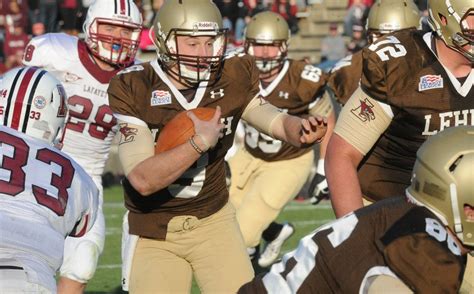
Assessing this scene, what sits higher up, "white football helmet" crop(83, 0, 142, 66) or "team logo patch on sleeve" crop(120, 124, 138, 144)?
"team logo patch on sleeve" crop(120, 124, 138, 144)

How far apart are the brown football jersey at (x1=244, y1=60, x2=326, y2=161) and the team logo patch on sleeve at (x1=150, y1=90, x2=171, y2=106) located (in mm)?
3259

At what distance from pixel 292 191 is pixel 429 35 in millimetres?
3607

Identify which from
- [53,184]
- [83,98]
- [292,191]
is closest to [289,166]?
[292,191]

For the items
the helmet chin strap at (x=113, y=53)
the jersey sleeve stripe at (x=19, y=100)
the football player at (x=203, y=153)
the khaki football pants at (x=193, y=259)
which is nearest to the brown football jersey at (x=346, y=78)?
the helmet chin strap at (x=113, y=53)

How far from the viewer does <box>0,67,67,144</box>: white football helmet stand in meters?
4.29

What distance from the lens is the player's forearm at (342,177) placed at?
4332 mm

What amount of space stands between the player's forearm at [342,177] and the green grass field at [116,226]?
2.76 metres

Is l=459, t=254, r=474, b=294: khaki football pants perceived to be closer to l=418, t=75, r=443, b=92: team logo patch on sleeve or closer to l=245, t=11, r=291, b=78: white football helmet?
l=418, t=75, r=443, b=92: team logo patch on sleeve

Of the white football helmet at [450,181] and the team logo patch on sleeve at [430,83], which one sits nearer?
the white football helmet at [450,181]

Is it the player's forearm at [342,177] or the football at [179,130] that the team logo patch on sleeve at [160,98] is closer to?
the football at [179,130]

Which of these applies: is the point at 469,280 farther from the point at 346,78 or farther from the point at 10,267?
the point at 346,78

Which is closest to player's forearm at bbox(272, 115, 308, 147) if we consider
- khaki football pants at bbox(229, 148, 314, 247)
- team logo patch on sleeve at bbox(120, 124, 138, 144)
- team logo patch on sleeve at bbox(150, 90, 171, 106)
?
team logo patch on sleeve at bbox(150, 90, 171, 106)

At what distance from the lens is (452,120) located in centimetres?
441

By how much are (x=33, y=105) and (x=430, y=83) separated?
1.56m
